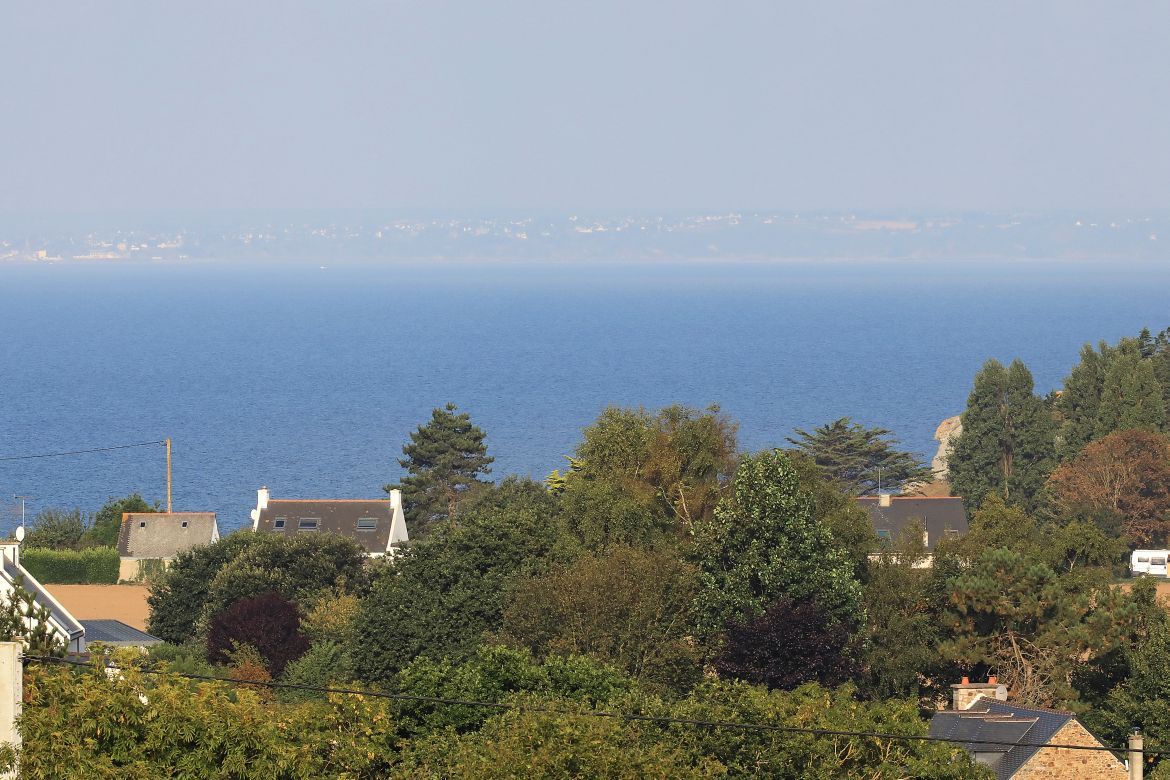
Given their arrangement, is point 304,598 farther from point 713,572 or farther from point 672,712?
point 672,712

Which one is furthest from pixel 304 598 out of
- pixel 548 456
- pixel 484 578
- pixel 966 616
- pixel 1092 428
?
pixel 548 456

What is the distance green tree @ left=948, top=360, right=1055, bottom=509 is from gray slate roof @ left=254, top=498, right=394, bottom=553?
86.5 ft

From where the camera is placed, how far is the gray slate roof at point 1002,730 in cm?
3033

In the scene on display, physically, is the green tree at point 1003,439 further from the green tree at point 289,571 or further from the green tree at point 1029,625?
the green tree at point 1029,625

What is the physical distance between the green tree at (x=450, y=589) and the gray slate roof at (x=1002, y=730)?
12313 millimetres

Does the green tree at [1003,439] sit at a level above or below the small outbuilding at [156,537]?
above

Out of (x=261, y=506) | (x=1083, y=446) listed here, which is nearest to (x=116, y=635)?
(x=261, y=506)

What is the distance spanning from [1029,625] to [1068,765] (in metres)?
11.2

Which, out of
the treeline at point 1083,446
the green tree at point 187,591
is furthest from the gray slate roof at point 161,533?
the treeline at point 1083,446

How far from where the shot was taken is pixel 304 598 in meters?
51.0

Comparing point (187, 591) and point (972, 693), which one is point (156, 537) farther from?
point (972, 693)

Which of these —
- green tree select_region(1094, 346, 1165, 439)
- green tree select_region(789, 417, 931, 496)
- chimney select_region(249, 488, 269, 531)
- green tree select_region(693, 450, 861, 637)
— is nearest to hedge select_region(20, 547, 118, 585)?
chimney select_region(249, 488, 269, 531)

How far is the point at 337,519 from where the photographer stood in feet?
236

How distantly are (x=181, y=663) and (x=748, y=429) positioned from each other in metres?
122
